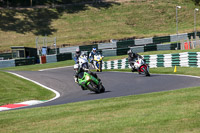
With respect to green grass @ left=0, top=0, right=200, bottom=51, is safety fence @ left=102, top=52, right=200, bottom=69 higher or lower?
lower

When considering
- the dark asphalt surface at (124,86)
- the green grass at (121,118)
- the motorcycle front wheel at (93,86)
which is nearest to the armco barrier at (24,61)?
the dark asphalt surface at (124,86)

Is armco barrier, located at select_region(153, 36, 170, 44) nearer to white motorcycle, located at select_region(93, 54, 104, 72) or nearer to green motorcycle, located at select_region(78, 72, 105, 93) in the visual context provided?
white motorcycle, located at select_region(93, 54, 104, 72)

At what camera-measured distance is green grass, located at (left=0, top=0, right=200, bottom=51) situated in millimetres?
62500

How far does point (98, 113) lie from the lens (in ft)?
29.8

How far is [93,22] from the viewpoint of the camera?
6894cm

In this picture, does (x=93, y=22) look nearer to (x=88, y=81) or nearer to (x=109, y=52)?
(x=109, y=52)

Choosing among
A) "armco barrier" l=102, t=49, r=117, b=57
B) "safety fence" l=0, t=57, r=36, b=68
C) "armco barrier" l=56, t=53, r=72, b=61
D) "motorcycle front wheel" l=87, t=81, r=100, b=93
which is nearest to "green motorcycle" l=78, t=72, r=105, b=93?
"motorcycle front wheel" l=87, t=81, r=100, b=93

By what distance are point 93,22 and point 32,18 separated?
11115 millimetres

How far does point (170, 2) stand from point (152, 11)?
6448 mm

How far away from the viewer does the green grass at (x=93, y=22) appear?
205 ft

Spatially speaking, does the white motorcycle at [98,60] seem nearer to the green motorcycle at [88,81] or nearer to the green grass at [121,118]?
the green motorcycle at [88,81]

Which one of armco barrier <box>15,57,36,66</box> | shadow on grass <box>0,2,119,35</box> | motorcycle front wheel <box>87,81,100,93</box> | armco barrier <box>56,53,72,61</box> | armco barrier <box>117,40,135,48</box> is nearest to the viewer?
motorcycle front wheel <box>87,81,100,93</box>

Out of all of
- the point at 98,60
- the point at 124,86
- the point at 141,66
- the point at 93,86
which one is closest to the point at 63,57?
the point at 98,60

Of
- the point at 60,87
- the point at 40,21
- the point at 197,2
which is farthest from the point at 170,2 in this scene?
the point at 60,87
